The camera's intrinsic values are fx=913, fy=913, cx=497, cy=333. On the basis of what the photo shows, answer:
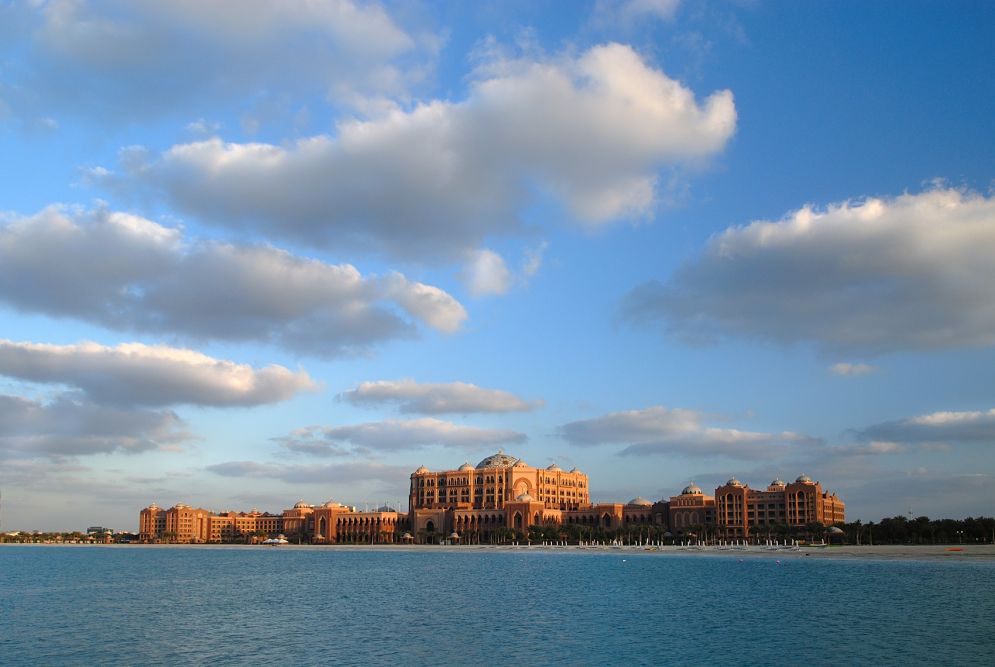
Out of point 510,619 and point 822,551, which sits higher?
point 510,619

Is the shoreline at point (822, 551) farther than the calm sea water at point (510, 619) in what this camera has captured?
Yes

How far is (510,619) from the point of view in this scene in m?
62.4

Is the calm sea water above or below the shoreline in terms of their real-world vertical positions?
above

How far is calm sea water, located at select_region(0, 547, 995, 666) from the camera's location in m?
47.7

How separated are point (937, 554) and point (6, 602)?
12650 centimetres

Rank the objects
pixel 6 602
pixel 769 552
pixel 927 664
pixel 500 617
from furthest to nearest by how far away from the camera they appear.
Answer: pixel 769 552 → pixel 6 602 → pixel 500 617 → pixel 927 664

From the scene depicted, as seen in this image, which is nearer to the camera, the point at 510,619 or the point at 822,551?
the point at 510,619

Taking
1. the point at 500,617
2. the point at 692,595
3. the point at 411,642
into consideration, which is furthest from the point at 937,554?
the point at 411,642

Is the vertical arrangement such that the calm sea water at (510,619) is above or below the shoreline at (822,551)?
above

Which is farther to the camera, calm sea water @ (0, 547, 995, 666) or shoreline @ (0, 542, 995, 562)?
shoreline @ (0, 542, 995, 562)

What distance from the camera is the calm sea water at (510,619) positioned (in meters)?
47.7

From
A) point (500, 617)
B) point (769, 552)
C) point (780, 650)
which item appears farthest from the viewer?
point (769, 552)

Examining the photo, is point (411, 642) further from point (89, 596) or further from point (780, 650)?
point (89, 596)

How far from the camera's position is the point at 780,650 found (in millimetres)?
49188
